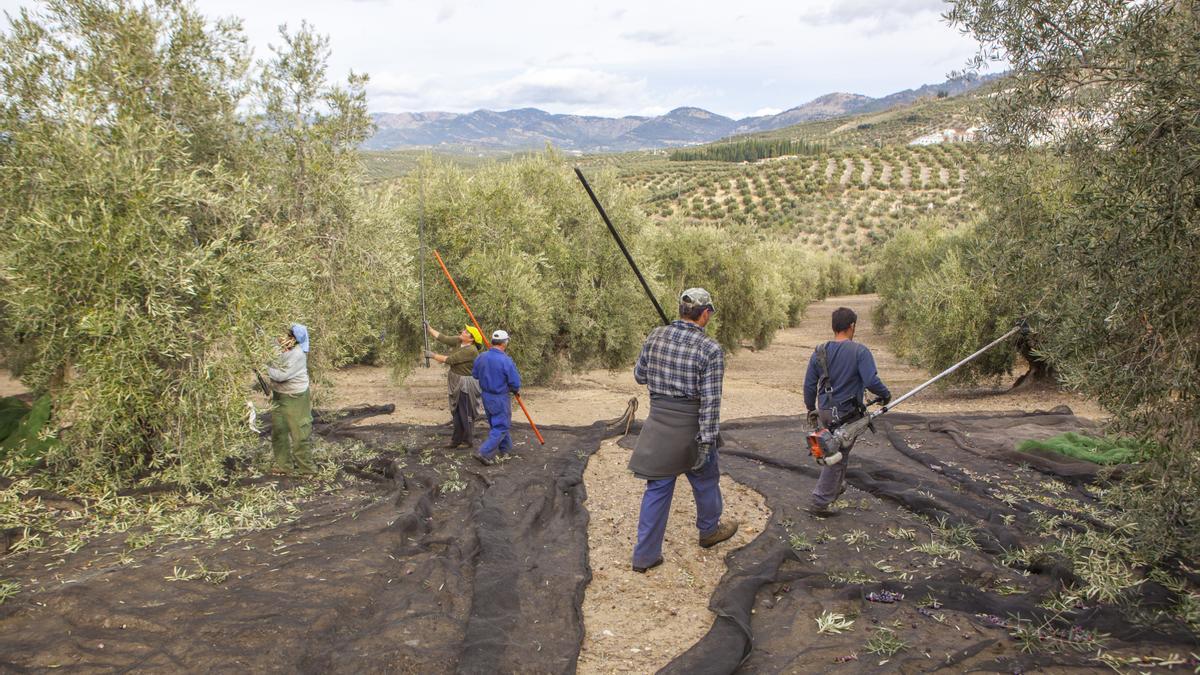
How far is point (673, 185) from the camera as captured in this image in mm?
63375

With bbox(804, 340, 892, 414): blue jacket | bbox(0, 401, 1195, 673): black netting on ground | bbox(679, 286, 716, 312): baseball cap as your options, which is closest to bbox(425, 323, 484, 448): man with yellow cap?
bbox(0, 401, 1195, 673): black netting on ground

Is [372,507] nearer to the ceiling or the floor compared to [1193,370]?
nearer to the floor

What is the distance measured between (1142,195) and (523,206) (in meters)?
11.8

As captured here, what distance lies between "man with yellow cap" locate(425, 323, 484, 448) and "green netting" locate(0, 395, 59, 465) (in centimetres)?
447

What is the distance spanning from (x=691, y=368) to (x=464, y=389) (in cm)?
487

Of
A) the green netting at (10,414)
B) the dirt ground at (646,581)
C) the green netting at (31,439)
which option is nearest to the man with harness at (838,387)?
the dirt ground at (646,581)

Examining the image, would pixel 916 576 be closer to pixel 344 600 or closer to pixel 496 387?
pixel 344 600

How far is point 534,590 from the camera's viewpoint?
5.39 meters

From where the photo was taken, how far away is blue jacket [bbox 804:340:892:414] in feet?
21.8

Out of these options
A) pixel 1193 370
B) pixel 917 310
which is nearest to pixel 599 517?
pixel 1193 370

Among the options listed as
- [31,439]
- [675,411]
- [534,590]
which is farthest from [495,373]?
[31,439]

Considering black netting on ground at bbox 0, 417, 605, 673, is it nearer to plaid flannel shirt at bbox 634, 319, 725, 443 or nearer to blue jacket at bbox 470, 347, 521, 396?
plaid flannel shirt at bbox 634, 319, 725, 443

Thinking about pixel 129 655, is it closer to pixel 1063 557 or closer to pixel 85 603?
pixel 85 603

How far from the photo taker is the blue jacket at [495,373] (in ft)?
31.0
